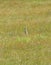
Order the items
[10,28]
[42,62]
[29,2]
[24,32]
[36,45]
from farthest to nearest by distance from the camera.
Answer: [29,2], [10,28], [24,32], [36,45], [42,62]

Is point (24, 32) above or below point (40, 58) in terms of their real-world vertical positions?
below

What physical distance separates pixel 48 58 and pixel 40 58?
0.42 m

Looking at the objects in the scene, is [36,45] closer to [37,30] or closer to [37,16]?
[37,30]

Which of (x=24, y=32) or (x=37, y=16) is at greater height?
(x=24, y=32)

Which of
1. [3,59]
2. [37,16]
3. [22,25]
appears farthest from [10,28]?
[3,59]

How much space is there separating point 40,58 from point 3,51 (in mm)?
2585

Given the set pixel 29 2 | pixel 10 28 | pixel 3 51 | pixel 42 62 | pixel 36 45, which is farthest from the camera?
pixel 29 2

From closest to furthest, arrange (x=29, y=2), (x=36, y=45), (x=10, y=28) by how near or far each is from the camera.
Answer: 1. (x=36, y=45)
2. (x=10, y=28)
3. (x=29, y=2)

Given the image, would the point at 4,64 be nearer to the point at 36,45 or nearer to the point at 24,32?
the point at 36,45

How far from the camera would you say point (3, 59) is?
16.6m

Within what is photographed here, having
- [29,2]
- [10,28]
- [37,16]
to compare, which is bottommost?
[29,2]

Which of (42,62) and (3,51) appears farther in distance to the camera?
(3,51)

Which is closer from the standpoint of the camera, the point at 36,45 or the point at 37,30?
the point at 36,45

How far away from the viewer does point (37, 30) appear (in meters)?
26.8
